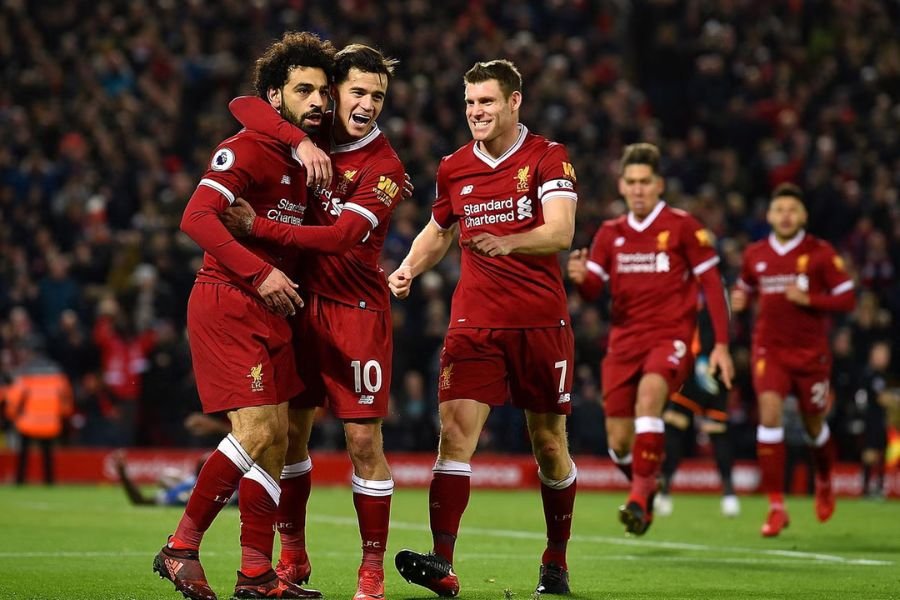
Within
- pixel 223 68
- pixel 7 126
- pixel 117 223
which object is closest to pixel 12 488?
pixel 117 223

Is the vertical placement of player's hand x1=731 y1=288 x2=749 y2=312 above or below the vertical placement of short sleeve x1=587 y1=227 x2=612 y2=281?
below

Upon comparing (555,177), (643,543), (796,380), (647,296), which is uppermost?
(555,177)

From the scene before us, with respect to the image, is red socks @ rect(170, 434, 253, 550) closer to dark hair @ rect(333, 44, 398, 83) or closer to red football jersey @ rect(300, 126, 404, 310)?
red football jersey @ rect(300, 126, 404, 310)

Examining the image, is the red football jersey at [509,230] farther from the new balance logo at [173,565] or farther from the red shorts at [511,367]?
the new balance logo at [173,565]

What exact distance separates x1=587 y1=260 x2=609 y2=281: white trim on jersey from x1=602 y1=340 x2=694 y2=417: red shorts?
1.99 feet

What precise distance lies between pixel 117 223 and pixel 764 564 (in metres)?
14.4

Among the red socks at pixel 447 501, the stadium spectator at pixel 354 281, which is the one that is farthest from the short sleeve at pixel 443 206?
the red socks at pixel 447 501

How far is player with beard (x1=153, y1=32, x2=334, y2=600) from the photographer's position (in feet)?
22.3

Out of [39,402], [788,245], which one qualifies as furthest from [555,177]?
[39,402]

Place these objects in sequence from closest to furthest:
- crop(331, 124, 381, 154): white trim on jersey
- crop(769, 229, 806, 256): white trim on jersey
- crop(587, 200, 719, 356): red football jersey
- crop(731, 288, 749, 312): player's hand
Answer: crop(331, 124, 381, 154): white trim on jersey
crop(587, 200, 719, 356): red football jersey
crop(731, 288, 749, 312): player's hand
crop(769, 229, 806, 256): white trim on jersey

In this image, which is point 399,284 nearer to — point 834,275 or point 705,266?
point 705,266

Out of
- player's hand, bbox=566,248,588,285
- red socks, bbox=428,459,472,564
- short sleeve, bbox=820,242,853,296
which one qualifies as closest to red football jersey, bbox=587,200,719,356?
player's hand, bbox=566,248,588,285

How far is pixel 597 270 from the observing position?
1127cm

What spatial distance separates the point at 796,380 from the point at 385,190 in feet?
21.1
